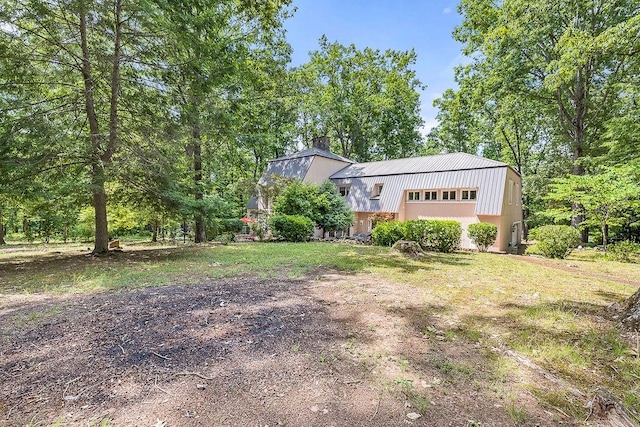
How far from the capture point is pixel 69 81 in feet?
30.1

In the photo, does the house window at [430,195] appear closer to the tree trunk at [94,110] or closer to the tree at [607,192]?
the tree at [607,192]

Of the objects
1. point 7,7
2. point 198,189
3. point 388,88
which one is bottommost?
point 198,189

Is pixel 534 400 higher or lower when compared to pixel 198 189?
lower

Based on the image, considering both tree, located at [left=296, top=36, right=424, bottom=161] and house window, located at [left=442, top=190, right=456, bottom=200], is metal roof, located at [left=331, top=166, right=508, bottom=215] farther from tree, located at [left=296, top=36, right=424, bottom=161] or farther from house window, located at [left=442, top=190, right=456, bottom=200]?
tree, located at [left=296, top=36, right=424, bottom=161]

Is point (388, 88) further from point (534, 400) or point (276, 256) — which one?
point (534, 400)

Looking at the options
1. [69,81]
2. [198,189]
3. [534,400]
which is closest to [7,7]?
[69,81]

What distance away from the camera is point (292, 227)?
50.3 feet

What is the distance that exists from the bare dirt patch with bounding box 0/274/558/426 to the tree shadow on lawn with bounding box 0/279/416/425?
1 cm

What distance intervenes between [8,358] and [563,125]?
2452cm

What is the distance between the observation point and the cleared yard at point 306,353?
2.20 meters

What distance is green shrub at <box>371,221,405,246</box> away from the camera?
1316cm

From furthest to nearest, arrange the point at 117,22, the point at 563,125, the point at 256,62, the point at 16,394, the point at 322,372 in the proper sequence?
the point at 563,125, the point at 256,62, the point at 117,22, the point at 322,372, the point at 16,394

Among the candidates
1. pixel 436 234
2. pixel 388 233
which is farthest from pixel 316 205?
pixel 436 234

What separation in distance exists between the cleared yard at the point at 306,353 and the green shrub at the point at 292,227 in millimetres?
9232
